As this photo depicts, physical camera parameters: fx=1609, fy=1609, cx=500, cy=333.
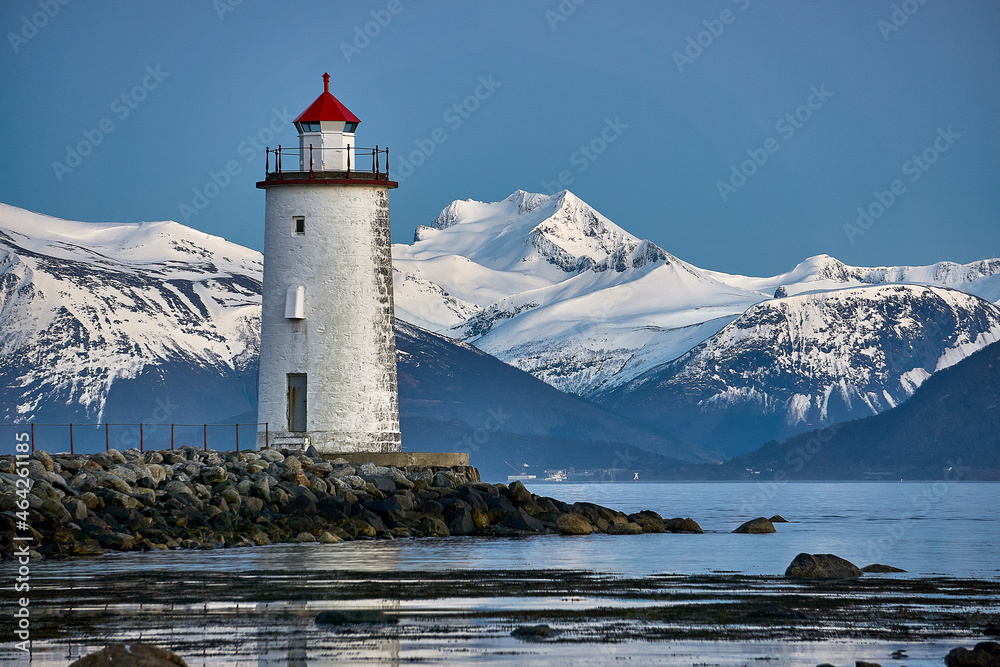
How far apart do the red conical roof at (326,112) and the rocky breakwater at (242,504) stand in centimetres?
916

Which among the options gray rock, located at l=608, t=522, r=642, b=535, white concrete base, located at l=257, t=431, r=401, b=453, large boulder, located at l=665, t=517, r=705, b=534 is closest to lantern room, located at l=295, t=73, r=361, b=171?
white concrete base, located at l=257, t=431, r=401, b=453

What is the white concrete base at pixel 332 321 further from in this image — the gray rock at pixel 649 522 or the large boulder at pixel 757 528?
the large boulder at pixel 757 528

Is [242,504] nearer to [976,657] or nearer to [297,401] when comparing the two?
[297,401]

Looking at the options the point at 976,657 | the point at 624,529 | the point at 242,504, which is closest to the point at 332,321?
the point at 242,504

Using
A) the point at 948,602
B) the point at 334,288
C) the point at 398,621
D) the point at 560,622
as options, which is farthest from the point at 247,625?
the point at 334,288

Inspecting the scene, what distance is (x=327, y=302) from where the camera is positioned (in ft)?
142

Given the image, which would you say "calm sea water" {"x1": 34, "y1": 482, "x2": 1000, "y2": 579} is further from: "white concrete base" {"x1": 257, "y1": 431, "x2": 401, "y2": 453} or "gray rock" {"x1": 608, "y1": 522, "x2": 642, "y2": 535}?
"white concrete base" {"x1": 257, "y1": 431, "x2": 401, "y2": 453}

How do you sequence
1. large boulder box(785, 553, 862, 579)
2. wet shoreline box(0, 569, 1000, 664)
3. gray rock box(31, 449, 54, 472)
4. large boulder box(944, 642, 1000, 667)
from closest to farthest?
large boulder box(944, 642, 1000, 667) → wet shoreline box(0, 569, 1000, 664) → large boulder box(785, 553, 862, 579) → gray rock box(31, 449, 54, 472)

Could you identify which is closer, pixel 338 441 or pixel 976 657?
pixel 976 657

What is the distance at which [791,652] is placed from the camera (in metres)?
19.2

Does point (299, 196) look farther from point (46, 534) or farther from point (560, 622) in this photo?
point (560, 622)

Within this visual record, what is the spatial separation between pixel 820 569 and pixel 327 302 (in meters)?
18.2

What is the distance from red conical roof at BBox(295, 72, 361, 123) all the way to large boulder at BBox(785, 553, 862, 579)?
20.2m

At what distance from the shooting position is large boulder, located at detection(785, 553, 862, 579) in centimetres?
2925
